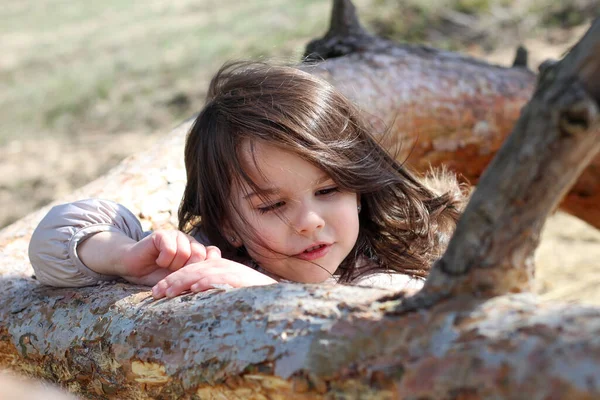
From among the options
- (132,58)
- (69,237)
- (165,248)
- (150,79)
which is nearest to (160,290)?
(165,248)

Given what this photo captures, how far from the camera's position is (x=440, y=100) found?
3131mm

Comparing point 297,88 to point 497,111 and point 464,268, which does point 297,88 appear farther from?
point 497,111

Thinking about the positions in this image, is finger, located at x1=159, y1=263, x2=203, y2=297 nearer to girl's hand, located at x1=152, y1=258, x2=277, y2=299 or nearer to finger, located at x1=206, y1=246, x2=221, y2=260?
girl's hand, located at x1=152, y1=258, x2=277, y2=299

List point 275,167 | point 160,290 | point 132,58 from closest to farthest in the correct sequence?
point 160,290, point 275,167, point 132,58

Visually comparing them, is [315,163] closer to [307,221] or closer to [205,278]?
[307,221]

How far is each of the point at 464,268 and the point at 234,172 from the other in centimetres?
100

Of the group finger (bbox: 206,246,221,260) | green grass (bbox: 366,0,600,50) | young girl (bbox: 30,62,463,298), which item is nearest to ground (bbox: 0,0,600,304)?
green grass (bbox: 366,0,600,50)

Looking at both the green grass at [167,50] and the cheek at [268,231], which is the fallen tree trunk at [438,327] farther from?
A: the green grass at [167,50]

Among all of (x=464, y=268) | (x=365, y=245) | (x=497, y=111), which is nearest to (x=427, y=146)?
(x=497, y=111)

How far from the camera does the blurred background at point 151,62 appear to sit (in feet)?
20.2

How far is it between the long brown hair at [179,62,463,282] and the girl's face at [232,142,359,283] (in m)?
0.03

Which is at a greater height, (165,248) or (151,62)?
(151,62)

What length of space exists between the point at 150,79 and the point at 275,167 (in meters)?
6.60

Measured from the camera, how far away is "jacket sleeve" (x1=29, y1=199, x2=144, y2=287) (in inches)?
67.6
